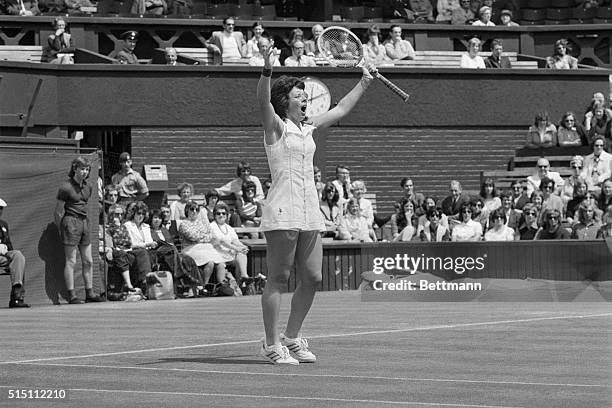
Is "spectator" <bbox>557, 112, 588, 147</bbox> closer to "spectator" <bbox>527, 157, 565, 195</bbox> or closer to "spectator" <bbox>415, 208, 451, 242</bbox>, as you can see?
"spectator" <bbox>527, 157, 565, 195</bbox>

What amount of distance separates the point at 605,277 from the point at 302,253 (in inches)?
450

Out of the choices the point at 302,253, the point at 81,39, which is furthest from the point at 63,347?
the point at 81,39

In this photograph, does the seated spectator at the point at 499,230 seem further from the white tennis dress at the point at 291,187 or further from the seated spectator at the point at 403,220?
the white tennis dress at the point at 291,187

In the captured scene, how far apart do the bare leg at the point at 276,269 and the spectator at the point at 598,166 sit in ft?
55.1

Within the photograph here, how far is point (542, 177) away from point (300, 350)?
16873 mm

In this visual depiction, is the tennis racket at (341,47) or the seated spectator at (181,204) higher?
the tennis racket at (341,47)

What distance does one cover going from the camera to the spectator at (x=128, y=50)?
92.3 feet

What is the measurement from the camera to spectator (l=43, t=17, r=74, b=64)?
27.5 meters

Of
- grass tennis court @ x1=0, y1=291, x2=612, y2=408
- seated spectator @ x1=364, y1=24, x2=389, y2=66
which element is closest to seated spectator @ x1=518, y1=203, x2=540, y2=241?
seated spectator @ x1=364, y1=24, x2=389, y2=66

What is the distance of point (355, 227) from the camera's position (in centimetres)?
2475

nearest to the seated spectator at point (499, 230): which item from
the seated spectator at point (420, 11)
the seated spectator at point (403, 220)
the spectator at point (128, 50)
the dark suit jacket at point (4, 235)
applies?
the seated spectator at point (403, 220)

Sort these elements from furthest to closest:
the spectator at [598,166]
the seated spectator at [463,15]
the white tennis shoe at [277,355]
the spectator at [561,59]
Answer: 1. the seated spectator at [463,15]
2. the spectator at [561,59]
3. the spectator at [598,166]
4. the white tennis shoe at [277,355]

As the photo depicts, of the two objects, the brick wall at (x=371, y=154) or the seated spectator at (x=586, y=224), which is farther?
the brick wall at (x=371, y=154)

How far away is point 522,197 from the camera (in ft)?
83.4
